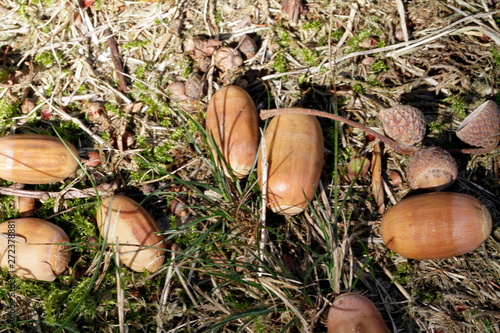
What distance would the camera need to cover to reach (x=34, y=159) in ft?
8.12

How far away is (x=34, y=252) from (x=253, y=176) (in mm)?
1407

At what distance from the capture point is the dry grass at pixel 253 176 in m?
2.23

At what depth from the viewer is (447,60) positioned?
274 cm

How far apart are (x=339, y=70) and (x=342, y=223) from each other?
1.11m

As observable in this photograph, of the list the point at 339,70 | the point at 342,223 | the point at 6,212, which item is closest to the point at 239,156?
the point at 342,223

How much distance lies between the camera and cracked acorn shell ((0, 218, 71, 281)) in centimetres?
232

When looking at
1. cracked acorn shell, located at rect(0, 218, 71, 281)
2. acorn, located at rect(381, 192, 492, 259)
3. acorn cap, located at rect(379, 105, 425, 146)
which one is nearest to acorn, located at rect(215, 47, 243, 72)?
acorn cap, located at rect(379, 105, 425, 146)

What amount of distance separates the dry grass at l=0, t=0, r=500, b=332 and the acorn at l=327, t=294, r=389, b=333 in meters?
0.10

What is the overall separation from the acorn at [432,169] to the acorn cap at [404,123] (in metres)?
0.11

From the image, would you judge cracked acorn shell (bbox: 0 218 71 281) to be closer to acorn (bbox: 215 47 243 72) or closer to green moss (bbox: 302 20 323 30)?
acorn (bbox: 215 47 243 72)

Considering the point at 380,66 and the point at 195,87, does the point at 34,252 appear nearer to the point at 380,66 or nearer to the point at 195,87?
the point at 195,87

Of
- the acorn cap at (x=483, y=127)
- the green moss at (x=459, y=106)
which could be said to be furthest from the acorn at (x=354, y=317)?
the green moss at (x=459, y=106)

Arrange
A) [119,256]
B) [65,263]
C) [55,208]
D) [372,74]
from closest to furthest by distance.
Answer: [119,256]
[65,263]
[55,208]
[372,74]

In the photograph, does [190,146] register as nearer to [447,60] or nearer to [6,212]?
[6,212]
